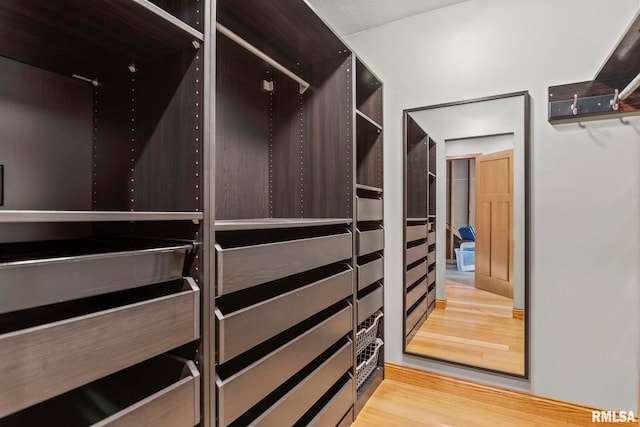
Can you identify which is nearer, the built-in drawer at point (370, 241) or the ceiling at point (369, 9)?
the built-in drawer at point (370, 241)

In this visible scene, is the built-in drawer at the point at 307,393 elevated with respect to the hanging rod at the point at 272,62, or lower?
lower

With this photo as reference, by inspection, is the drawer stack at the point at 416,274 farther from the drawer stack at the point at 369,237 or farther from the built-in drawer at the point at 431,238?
the drawer stack at the point at 369,237

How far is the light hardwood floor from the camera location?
1.80m

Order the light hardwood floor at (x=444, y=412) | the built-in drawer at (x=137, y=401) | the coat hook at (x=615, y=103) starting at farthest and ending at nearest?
the light hardwood floor at (x=444, y=412) < the coat hook at (x=615, y=103) < the built-in drawer at (x=137, y=401)

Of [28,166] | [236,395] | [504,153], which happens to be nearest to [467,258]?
[504,153]

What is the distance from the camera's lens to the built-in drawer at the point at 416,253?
226cm

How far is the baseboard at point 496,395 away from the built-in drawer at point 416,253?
716 millimetres

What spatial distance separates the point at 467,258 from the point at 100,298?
194cm

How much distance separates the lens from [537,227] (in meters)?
1.89

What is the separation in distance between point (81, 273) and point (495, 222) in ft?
6.62

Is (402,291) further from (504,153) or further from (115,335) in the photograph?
(115,335)

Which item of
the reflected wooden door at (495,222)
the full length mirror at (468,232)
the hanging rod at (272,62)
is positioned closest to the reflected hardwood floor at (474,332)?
the full length mirror at (468,232)

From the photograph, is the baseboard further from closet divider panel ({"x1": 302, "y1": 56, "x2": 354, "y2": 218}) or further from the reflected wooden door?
closet divider panel ({"x1": 302, "y1": 56, "x2": 354, "y2": 218})

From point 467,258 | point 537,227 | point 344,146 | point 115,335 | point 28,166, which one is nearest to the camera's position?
point 115,335
